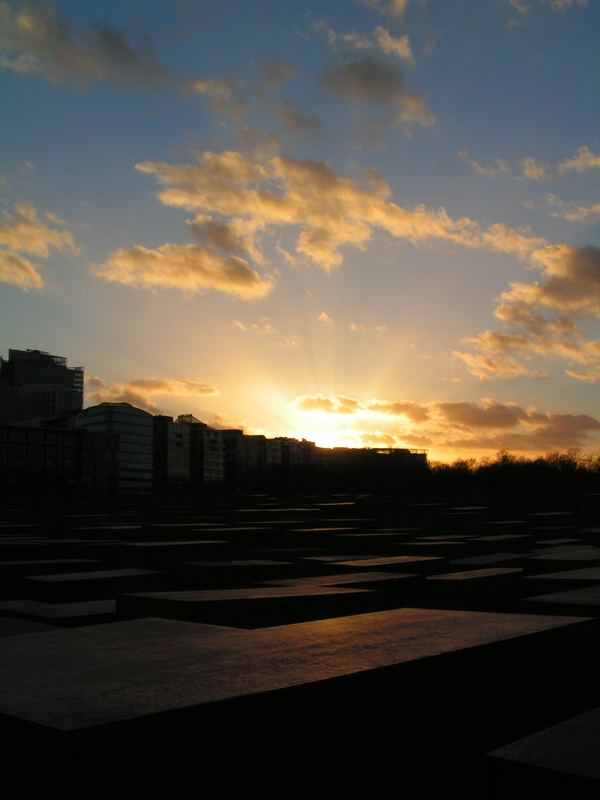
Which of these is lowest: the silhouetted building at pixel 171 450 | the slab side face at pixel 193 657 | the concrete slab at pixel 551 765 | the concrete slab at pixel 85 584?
the concrete slab at pixel 85 584

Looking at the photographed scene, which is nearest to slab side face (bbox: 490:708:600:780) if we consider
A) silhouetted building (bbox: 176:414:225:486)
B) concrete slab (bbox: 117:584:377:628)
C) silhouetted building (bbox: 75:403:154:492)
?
concrete slab (bbox: 117:584:377:628)

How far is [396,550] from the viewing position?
10734 mm

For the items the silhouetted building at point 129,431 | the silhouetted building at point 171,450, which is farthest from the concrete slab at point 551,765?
the silhouetted building at point 171,450

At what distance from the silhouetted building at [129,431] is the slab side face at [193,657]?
4829 inches

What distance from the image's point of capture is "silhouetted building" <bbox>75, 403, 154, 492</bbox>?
12725cm

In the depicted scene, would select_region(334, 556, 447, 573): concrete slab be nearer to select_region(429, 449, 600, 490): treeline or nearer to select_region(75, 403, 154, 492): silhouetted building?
select_region(429, 449, 600, 490): treeline

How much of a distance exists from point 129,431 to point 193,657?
132408 millimetres

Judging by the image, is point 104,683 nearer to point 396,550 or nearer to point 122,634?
point 122,634

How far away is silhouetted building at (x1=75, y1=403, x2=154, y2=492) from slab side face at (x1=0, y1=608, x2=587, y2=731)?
402 ft

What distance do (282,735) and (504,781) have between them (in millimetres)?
794

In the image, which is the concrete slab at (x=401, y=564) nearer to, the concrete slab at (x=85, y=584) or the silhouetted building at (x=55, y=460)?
the concrete slab at (x=85, y=584)

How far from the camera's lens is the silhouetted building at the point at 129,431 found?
127m

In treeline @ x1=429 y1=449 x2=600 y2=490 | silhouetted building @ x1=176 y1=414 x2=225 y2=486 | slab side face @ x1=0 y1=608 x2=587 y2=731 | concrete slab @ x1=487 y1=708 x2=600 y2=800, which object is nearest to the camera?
concrete slab @ x1=487 y1=708 x2=600 y2=800

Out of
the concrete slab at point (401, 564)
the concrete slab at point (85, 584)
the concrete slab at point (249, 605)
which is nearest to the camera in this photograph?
the concrete slab at point (249, 605)
